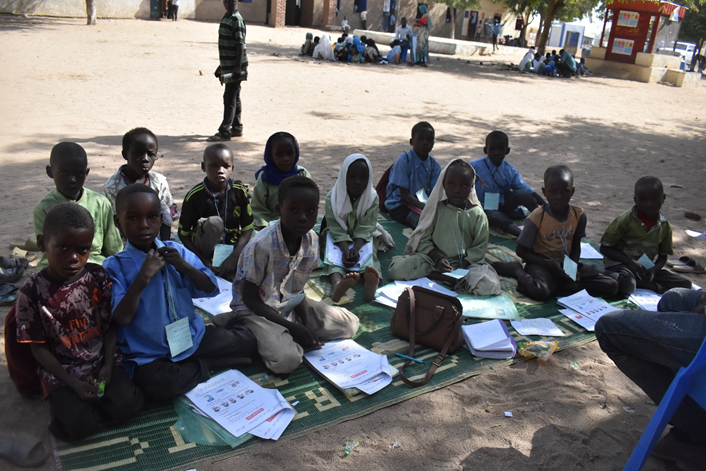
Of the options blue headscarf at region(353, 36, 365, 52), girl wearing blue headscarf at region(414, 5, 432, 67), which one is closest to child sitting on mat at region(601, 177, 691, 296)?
blue headscarf at region(353, 36, 365, 52)

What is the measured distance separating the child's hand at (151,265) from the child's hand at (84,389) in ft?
1.73

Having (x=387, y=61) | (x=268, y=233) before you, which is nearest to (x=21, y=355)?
(x=268, y=233)

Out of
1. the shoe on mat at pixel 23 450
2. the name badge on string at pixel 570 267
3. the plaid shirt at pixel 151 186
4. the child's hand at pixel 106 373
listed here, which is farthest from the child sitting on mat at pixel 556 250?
the shoe on mat at pixel 23 450

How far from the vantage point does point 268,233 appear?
3.08 m

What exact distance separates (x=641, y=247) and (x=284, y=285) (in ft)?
9.66

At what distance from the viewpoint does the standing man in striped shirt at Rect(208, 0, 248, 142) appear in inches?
302

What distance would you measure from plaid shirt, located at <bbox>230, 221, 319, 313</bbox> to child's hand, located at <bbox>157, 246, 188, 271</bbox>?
454mm

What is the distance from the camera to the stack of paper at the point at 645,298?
408 cm

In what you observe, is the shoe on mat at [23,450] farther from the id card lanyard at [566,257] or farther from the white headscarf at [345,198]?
the id card lanyard at [566,257]

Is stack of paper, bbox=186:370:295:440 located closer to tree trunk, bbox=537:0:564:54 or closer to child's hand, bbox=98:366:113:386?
child's hand, bbox=98:366:113:386

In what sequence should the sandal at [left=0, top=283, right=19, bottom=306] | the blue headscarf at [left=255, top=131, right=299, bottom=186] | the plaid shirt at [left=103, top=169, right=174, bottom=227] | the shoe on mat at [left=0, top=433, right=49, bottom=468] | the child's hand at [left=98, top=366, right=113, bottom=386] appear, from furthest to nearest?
the blue headscarf at [left=255, top=131, right=299, bottom=186] < the plaid shirt at [left=103, top=169, right=174, bottom=227] < the sandal at [left=0, top=283, right=19, bottom=306] < the child's hand at [left=98, top=366, right=113, bottom=386] < the shoe on mat at [left=0, top=433, right=49, bottom=468]

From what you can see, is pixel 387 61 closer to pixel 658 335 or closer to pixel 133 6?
pixel 133 6

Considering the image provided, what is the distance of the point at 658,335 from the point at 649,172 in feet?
22.6

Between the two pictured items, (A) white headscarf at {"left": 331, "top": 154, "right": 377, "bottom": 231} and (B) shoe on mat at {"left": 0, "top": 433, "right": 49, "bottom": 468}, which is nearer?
(B) shoe on mat at {"left": 0, "top": 433, "right": 49, "bottom": 468}
